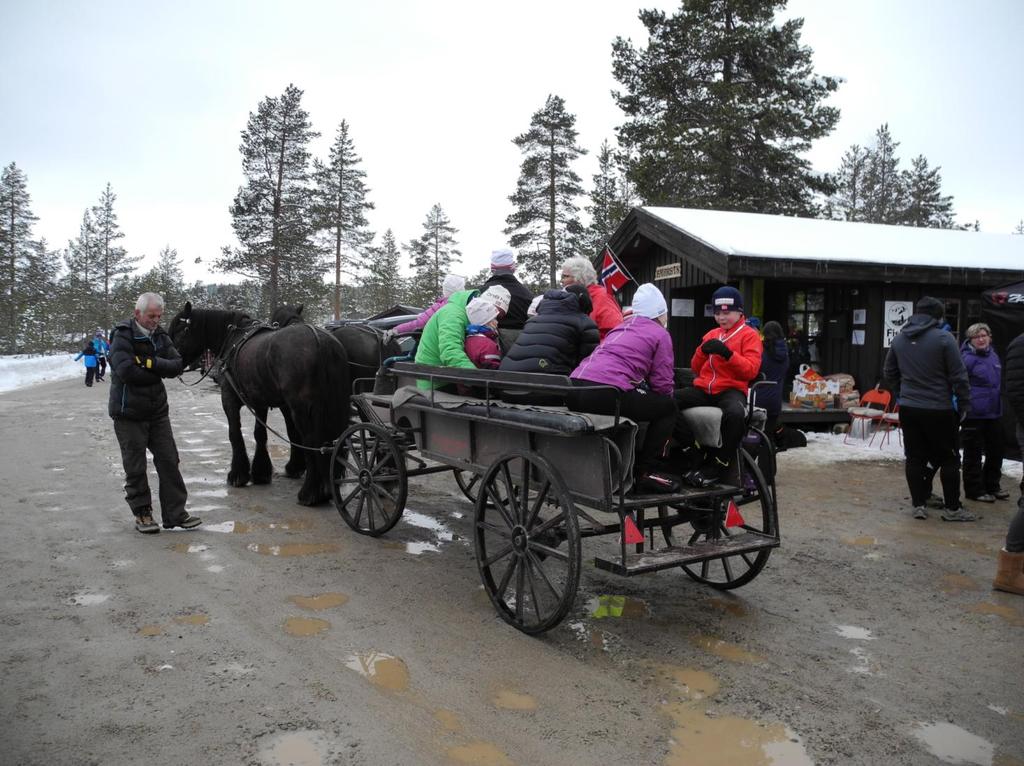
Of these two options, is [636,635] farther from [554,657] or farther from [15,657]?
[15,657]

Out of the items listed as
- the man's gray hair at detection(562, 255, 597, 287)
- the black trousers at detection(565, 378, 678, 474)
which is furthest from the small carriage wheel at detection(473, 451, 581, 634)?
the man's gray hair at detection(562, 255, 597, 287)

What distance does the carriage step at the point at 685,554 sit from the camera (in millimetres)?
3688

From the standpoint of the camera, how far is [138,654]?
371cm

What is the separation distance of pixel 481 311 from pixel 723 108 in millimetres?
18666

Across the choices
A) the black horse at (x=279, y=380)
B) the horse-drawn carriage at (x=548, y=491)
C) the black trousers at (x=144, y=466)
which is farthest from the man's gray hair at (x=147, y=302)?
the horse-drawn carriage at (x=548, y=491)

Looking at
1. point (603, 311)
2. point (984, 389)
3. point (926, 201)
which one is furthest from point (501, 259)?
point (926, 201)

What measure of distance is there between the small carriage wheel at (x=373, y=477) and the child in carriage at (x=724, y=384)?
228cm

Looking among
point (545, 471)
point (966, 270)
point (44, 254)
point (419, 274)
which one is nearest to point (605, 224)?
point (419, 274)

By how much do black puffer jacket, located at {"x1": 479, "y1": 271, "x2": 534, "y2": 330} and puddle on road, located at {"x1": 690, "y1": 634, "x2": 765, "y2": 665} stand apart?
287cm

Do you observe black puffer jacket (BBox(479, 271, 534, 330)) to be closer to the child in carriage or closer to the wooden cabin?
the child in carriage

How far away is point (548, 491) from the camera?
4012 millimetres

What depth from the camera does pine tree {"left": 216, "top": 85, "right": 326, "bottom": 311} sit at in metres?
32.2

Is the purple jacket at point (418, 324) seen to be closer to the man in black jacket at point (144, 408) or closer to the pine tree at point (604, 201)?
the man in black jacket at point (144, 408)

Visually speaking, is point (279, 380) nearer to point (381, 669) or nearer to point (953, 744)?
point (381, 669)
